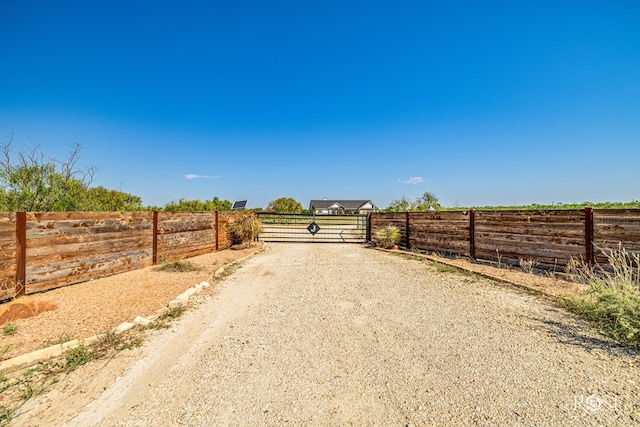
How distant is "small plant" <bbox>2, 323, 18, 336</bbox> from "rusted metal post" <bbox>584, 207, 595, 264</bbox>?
414 inches

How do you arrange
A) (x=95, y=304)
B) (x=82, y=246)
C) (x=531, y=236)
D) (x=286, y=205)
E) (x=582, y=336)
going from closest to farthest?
(x=582, y=336) < (x=95, y=304) < (x=82, y=246) < (x=531, y=236) < (x=286, y=205)

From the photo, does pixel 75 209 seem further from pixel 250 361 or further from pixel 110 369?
pixel 250 361

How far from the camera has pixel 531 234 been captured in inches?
308

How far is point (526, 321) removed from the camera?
4344 mm

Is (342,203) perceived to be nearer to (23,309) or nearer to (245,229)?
(245,229)

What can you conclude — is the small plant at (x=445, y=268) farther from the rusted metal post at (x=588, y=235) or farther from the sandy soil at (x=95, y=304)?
the sandy soil at (x=95, y=304)

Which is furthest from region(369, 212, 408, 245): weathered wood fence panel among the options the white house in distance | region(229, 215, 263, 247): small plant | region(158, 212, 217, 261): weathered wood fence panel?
the white house in distance

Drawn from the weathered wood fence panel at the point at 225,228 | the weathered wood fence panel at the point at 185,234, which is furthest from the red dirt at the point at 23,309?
the weathered wood fence panel at the point at 225,228

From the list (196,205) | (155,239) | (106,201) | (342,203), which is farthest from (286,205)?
(155,239)

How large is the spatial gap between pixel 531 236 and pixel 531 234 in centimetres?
5

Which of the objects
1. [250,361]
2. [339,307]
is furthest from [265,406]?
[339,307]

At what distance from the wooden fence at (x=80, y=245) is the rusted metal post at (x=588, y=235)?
1101 cm

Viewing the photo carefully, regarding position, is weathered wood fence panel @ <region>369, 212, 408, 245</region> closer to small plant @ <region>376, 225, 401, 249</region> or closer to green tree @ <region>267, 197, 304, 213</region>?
small plant @ <region>376, 225, 401, 249</region>

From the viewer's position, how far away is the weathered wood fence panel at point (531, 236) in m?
6.95
